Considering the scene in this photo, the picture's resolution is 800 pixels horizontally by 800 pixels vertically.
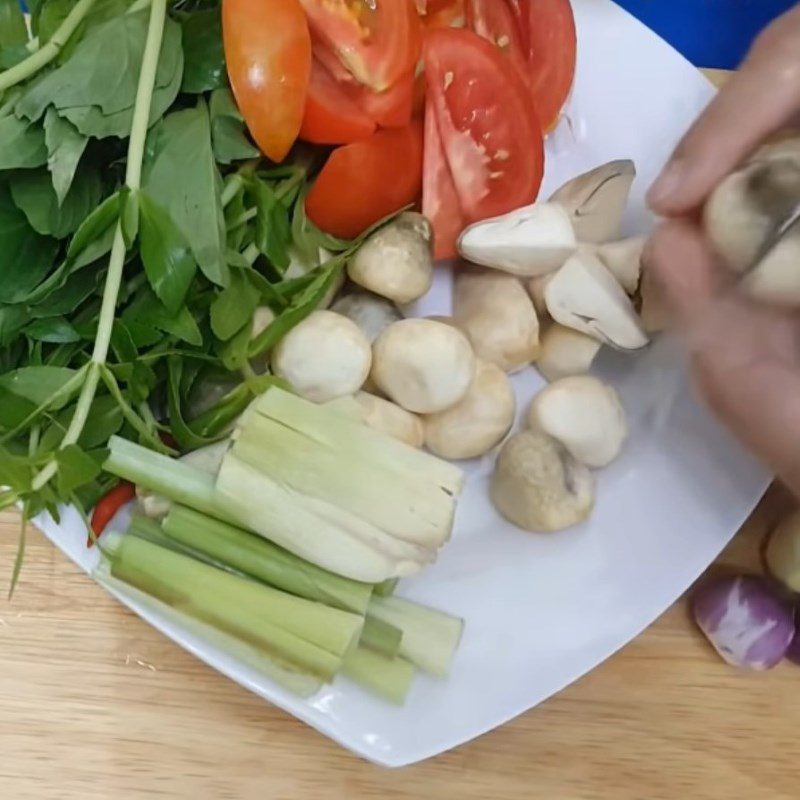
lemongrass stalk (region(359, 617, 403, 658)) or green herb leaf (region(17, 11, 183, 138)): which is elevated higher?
green herb leaf (region(17, 11, 183, 138))

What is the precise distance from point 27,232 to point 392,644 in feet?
1.21

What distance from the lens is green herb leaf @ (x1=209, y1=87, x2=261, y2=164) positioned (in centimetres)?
74

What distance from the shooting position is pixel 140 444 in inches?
28.0

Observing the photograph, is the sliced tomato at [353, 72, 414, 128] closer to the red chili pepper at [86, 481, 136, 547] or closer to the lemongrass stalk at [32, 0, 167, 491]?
the lemongrass stalk at [32, 0, 167, 491]

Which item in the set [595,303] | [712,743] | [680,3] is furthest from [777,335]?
[680,3]

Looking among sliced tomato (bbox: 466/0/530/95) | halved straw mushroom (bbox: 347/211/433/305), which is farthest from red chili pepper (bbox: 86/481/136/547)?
sliced tomato (bbox: 466/0/530/95)

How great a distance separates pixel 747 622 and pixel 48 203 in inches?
21.9

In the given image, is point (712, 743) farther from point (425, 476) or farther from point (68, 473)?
point (68, 473)

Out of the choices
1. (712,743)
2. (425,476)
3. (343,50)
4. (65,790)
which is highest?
(343,50)

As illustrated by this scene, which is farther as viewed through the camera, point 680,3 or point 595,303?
point 680,3

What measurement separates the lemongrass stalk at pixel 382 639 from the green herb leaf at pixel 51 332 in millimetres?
273

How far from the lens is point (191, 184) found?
0.71 m

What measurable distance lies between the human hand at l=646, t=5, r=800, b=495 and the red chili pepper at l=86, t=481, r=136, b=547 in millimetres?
389

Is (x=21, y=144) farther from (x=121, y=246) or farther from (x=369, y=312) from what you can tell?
(x=369, y=312)
